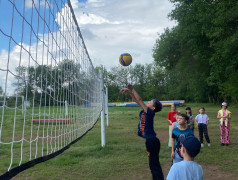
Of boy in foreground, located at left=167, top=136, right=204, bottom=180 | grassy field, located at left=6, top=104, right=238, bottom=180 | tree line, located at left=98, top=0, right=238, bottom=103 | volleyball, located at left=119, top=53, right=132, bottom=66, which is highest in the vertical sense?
tree line, located at left=98, top=0, right=238, bottom=103

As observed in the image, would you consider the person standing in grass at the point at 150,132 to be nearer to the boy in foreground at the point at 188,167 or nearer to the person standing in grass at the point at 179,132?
the person standing in grass at the point at 179,132

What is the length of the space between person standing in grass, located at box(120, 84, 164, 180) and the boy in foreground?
180 cm

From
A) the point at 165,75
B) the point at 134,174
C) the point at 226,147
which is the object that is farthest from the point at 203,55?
the point at 165,75

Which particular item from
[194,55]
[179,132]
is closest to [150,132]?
[179,132]

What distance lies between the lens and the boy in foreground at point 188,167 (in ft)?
6.70

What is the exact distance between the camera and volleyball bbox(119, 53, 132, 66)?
684cm

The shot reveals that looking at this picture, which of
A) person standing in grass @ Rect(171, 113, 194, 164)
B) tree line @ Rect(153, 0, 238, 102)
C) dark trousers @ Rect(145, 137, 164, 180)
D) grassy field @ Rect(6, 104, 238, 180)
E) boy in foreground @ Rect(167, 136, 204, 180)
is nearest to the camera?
boy in foreground @ Rect(167, 136, 204, 180)

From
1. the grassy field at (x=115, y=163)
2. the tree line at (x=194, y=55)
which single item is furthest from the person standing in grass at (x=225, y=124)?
the tree line at (x=194, y=55)

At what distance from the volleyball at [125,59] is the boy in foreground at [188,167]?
15.7ft

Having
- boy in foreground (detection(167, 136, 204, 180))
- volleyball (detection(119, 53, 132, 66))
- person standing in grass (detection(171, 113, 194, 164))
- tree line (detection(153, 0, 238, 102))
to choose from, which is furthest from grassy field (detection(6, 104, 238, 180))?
tree line (detection(153, 0, 238, 102))

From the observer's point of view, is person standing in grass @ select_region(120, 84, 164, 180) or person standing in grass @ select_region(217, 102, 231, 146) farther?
person standing in grass @ select_region(217, 102, 231, 146)

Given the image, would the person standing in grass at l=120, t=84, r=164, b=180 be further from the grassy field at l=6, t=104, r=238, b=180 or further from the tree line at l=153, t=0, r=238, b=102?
the tree line at l=153, t=0, r=238, b=102

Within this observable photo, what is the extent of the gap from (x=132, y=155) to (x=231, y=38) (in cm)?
894

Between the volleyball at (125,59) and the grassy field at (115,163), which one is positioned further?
the volleyball at (125,59)
